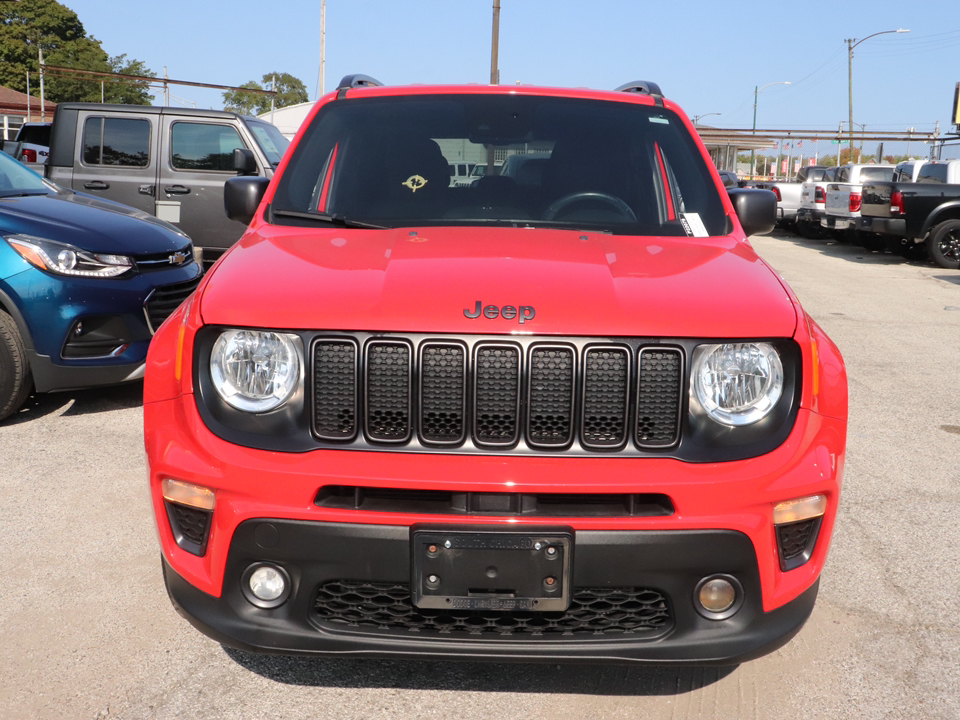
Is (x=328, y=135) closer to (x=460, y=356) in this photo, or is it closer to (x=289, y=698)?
(x=460, y=356)

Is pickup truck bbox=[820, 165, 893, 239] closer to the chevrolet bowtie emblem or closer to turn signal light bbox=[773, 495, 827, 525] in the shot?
the chevrolet bowtie emblem

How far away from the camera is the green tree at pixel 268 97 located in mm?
104375

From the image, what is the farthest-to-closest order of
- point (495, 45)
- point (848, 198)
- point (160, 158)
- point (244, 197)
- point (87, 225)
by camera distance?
1. point (495, 45)
2. point (848, 198)
3. point (160, 158)
4. point (87, 225)
5. point (244, 197)

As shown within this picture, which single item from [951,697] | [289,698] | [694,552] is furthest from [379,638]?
[951,697]

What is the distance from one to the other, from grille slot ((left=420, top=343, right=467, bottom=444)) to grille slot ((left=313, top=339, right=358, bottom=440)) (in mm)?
175

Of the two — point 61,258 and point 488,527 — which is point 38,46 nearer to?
point 61,258

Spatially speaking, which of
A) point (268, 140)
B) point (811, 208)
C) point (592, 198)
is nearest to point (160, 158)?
point (268, 140)

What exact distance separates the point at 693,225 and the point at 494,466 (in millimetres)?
1490

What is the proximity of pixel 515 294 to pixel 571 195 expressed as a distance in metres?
1.18

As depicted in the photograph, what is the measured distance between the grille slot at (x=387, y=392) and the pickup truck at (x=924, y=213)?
15.8 metres

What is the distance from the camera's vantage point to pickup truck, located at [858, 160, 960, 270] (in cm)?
1605

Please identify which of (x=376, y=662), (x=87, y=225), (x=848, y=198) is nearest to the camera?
(x=376, y=662)

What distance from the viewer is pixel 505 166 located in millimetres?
3564

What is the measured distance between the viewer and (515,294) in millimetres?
2412
